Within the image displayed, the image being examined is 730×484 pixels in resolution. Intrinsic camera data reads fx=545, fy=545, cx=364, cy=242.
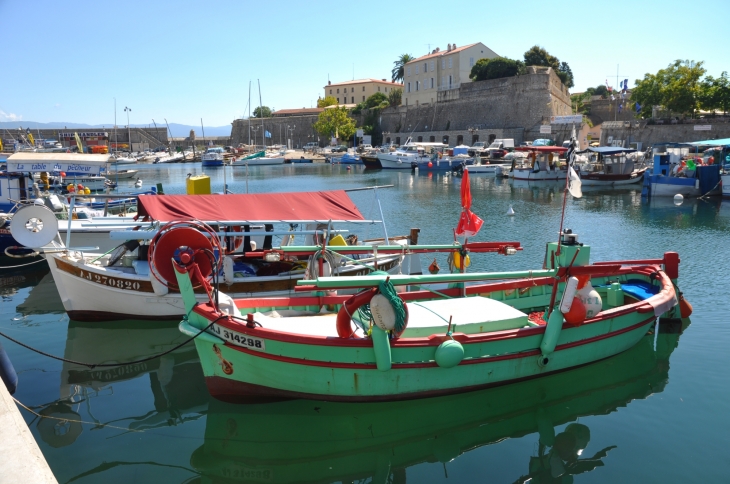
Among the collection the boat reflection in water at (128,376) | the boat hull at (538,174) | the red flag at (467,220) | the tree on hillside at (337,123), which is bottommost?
the boat reflection in water at (128,376)

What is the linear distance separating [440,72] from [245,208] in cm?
7476

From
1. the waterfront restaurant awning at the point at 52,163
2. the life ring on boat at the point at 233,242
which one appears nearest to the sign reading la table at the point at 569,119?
the waterfront restaurant awning at the point at 52,163

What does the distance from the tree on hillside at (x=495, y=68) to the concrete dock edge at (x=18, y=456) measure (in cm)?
7343

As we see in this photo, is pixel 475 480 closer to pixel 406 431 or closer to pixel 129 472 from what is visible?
pixel 406 431

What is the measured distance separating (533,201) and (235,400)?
97.1 feet

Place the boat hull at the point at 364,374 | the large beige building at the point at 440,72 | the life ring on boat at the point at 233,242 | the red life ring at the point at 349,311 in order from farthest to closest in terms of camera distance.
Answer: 1. the large beige building at the point at 440,72
2. the life ring on boat at the point at 233,242
3. the boat hull at the point at 364,374
4. the red life ring at the point at 349,311

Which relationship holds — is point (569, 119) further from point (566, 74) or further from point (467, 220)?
point (467, 220)

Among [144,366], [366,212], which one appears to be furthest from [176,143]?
[144,366]

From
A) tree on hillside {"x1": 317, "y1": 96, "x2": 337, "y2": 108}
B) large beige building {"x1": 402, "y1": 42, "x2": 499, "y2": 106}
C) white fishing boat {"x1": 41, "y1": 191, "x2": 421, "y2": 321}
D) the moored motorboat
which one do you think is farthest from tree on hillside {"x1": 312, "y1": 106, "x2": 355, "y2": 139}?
white fishing boat {"x1": 41, "y1": 191, "x2": 421, "y2": 321}

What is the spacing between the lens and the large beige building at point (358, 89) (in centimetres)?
11038

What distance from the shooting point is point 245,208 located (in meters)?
11.8

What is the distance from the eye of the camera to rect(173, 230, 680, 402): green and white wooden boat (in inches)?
291

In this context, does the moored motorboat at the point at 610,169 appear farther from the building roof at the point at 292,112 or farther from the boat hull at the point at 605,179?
the building roof at the point at 292,112

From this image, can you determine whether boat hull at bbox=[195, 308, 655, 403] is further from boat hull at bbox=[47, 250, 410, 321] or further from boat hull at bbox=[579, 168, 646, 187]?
boat hull at bbox=[579, 168, 646, 187]
